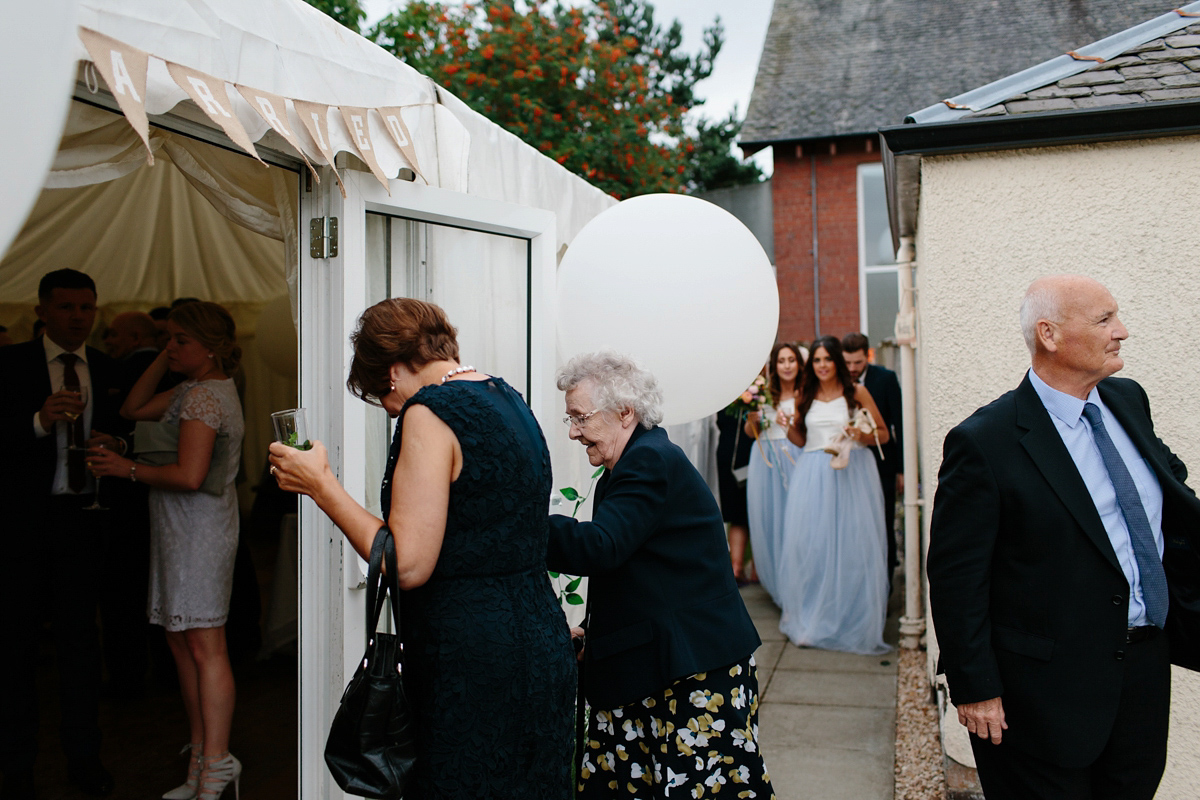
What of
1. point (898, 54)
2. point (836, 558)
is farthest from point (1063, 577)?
point (898, 54)

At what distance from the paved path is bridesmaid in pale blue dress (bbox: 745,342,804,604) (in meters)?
0.83

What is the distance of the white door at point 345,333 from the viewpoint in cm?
267

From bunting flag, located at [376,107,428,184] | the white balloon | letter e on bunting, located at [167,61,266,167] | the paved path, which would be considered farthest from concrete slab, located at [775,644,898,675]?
the white balloon

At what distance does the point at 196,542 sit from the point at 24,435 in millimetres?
774

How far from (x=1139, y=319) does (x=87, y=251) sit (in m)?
5.70

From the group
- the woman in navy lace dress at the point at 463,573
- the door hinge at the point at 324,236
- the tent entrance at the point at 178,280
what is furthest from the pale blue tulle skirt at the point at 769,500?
the woman in navy lace dress at the point at 463,573

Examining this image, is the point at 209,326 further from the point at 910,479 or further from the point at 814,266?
the point at 814,266

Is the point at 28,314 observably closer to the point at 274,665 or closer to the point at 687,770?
the point at 274,665

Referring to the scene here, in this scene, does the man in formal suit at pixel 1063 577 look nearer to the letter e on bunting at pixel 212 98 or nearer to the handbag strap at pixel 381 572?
the handbag strap at pixel 381 572

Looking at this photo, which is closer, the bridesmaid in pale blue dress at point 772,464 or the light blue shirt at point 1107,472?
the light blue shirt at point 1107,472

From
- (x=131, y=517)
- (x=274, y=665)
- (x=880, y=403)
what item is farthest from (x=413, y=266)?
(x=880, y=403)

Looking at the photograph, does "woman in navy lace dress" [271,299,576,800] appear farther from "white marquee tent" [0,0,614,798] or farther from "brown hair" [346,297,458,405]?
"white marquee tent" [0,0,614,798]

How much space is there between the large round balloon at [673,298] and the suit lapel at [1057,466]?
1313mm

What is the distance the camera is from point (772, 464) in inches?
250
